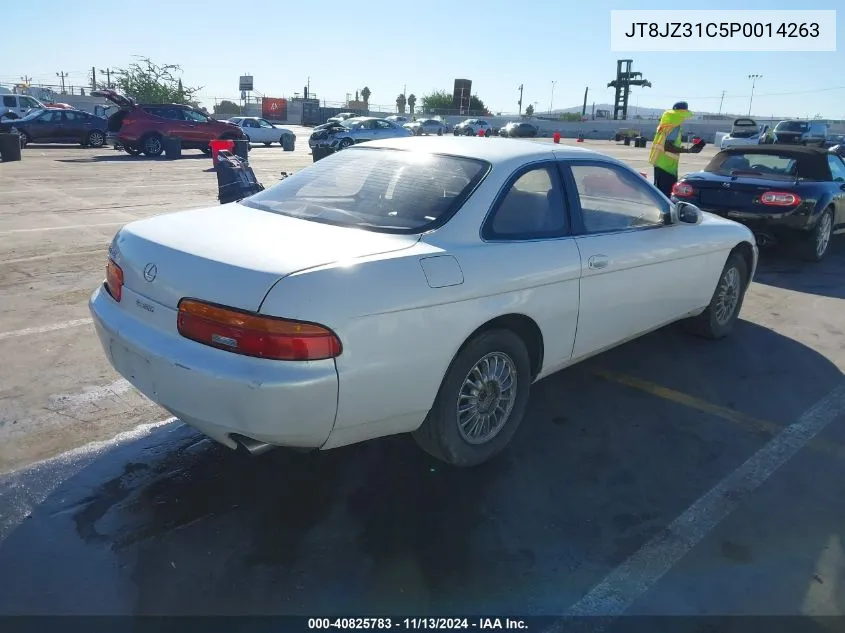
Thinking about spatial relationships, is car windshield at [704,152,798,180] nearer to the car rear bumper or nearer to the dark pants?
the dark pants

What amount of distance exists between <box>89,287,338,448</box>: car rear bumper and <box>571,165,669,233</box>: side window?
199cm

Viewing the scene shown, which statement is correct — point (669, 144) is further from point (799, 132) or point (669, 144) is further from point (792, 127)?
point (792, 127)

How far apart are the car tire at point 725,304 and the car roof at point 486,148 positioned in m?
1.73

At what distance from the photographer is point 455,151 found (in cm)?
359

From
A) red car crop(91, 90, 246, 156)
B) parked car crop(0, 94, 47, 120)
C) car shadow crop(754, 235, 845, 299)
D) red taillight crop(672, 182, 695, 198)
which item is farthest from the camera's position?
parked car crop(0, 94, 47, 120)

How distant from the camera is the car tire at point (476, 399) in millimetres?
3029

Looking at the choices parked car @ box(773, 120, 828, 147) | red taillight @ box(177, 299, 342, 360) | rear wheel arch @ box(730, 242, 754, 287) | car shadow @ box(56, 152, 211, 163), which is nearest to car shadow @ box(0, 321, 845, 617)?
red taillight @ box(177, 299, 342, 360)

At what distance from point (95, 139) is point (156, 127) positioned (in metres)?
4.92

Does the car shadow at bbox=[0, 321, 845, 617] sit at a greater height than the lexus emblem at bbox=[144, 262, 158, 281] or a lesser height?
lesser

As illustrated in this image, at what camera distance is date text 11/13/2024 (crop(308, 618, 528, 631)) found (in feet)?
7.72

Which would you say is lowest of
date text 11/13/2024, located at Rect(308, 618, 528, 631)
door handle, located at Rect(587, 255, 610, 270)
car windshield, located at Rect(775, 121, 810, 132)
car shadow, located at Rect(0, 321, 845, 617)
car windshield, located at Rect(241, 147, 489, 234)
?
date text 11/13/2024, located at Rect(308, 618, 528, 631)

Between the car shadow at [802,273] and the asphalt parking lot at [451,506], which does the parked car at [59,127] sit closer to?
the asphalt parking lot at [451,506]

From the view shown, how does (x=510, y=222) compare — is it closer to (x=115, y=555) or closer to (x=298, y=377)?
(x=298, y=377)

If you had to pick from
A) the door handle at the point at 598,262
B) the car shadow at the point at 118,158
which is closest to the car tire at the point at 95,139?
the car shadow at the point at 118,158
